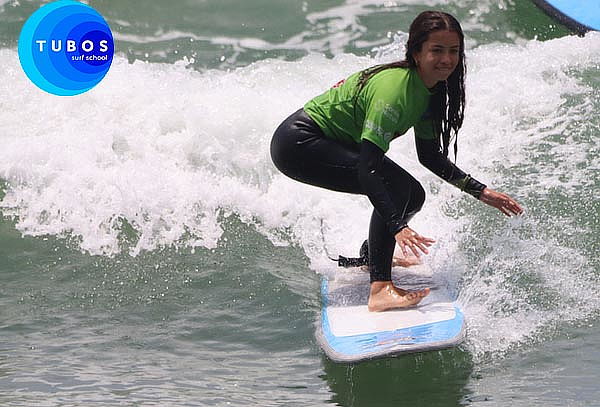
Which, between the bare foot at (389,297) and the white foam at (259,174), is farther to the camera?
the white foam at (259,174)

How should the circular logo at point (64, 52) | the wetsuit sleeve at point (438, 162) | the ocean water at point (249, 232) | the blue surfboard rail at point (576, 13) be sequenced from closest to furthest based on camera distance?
the ocean water at point (249, 232)
the wetsuit sleeve at point (438, 162)
the circular logo at point (64, 52)
the blue surfboard rail at point (576, 13)

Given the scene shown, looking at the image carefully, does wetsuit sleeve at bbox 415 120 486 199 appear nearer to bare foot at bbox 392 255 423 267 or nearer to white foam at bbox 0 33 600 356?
white foam at bbox 0 33 600 356

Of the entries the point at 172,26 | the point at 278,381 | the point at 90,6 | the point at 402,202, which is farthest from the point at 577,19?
the point at 278,381

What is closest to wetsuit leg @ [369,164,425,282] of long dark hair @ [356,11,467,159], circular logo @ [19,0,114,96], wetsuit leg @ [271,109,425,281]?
wetsuit leg @ [271,109,425,281]

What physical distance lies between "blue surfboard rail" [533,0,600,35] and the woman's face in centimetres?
604

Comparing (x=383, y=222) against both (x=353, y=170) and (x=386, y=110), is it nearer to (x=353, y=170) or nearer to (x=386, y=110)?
(x=353, y=170)

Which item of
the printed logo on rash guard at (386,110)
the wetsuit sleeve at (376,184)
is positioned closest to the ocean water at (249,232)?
A: the wetsuit sleeve at (376,184)

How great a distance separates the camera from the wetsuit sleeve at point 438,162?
4.55 meters

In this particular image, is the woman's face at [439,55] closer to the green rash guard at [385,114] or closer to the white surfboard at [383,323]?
the green rash guard at [385,114]

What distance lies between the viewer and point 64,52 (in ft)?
24.9

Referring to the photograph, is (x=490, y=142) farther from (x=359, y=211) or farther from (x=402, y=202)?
(x=402, y=202)

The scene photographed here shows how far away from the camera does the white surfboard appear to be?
4.14 m

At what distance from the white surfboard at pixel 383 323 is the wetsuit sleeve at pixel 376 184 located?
0.47m

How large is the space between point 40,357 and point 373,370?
1562 millimetres
